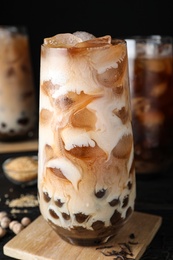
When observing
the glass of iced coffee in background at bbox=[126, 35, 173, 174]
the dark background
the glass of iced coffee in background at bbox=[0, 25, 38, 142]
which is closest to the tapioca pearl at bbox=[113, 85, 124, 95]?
the glass of iced coffee in background at bbox=[126, 35, 173, 174]

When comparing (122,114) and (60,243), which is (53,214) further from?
(122,114)

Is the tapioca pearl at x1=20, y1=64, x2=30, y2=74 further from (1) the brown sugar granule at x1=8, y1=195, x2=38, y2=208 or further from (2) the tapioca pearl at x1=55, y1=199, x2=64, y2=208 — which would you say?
(2) the tapioca pearl at x1=55, y1=199, x2=64, y2=208

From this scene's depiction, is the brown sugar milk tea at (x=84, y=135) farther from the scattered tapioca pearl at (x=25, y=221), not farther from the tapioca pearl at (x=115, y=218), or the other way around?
the scattered tapioca pearl at (x=25, y=221)

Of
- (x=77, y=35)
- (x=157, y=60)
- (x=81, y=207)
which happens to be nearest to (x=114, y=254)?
(x=81, y=207)

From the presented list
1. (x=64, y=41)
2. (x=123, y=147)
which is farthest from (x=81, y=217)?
(x=64, y=41)

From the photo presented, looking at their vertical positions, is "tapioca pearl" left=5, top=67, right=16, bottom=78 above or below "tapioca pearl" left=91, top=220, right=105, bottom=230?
above

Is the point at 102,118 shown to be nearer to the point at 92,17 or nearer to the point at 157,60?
the point at 157,60

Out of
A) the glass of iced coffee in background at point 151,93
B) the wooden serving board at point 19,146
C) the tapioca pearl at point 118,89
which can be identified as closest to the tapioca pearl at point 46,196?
the tapioca pearl at point 118,89
